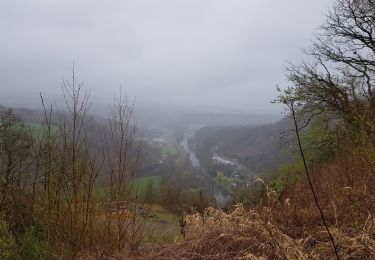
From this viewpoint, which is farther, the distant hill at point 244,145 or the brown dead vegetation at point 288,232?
the distant hill at point 244,145

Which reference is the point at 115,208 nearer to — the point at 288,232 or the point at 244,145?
the point at 288,232

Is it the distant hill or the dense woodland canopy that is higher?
the dense woodland canopy

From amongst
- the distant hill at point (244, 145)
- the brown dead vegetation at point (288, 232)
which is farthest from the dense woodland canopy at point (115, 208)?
the distant hill at point (244, 145)

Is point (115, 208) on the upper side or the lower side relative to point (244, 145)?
upper

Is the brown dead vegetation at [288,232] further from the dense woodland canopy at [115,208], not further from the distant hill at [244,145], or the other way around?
the distant hill at [244,145]

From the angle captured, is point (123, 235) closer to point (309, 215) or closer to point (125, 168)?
point (125, 168)

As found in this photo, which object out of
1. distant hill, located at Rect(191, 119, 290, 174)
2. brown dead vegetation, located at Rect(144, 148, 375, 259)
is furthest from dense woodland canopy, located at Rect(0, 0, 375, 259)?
distant hill, located at Rect(191, 119, 290, 174)

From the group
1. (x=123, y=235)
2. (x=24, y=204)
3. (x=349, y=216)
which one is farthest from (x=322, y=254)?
(x=24, y=204)

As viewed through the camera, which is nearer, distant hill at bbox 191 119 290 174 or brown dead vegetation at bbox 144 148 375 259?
brown dead vegetation at bbox 144 148 375 259

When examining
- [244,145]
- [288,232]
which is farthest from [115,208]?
[244,145]

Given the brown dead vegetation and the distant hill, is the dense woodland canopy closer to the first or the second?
the brown dead vegetation

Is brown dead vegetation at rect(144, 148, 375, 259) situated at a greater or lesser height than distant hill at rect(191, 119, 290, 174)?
greater

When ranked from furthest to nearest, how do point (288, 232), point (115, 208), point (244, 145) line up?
point (244, 145), point (115, 208), point (288, 232)

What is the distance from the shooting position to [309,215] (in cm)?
418
